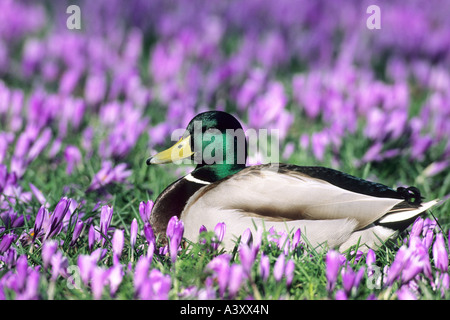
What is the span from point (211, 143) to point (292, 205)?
47 centimetres

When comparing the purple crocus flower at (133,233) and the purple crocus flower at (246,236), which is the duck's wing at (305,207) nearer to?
the purple crocus flower at (246,236)

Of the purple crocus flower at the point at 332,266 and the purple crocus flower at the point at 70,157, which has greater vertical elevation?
the purple crocus flower at the point at 70,157

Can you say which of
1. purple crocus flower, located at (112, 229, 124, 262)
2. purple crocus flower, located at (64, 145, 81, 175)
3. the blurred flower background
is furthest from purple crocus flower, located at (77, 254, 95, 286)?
purple crocus flower, located at (64, 145, 81, 175)

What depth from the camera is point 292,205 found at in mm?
2562

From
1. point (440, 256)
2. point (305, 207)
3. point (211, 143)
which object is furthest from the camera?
point (211, 143)

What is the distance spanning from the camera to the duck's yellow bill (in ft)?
9.14

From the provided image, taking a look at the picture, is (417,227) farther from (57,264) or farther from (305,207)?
(57,264)

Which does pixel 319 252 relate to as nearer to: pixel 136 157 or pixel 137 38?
pixel 136 157

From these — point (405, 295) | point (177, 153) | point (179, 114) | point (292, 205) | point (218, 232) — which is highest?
point (179, 114)

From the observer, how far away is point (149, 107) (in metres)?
5.09

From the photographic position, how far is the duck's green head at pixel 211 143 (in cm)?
278

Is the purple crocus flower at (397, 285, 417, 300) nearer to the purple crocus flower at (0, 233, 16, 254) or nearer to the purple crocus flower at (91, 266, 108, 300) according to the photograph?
the purple crocus flower at (91, 266, 108, 300)

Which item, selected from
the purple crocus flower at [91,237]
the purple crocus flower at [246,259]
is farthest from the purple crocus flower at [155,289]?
the purple crocus flower at [91,237]

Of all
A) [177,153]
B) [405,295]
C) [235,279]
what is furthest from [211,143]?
[405,295]
